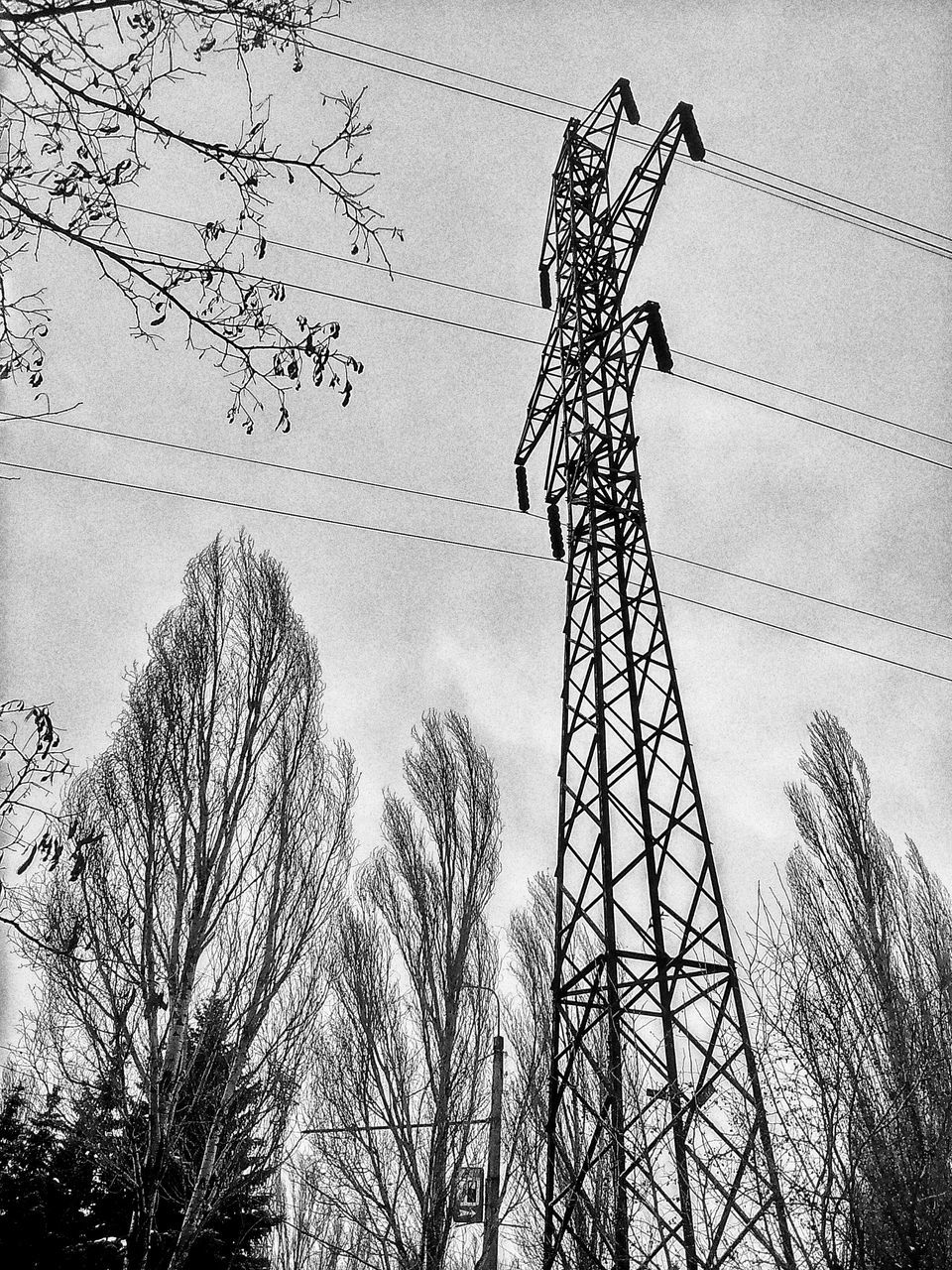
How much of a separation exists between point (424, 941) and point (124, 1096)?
5388 mm

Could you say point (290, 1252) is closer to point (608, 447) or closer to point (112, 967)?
point (112, 967)

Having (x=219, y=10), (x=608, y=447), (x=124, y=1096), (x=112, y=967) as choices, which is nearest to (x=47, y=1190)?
(x=124, y=1096)

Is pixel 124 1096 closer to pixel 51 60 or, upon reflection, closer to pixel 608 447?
pixel 608 447

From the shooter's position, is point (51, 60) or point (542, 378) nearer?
point (51, 60)

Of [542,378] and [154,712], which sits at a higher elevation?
[542,378]

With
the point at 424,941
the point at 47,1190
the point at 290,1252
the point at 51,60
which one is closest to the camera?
the point at 51,60

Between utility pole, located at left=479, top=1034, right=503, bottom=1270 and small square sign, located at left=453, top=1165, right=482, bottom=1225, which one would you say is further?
small square sign, located at left=453, top=1165, right=482, bottom=1225

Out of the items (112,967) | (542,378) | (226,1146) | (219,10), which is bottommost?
(226,1146)

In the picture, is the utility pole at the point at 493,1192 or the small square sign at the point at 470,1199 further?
the small square sign at the point at 470,1199

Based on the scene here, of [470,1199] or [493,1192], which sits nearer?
[493,1192]

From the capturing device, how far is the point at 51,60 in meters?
2.37

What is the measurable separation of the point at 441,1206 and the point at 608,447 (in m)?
9.83

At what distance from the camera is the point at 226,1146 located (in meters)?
9.42

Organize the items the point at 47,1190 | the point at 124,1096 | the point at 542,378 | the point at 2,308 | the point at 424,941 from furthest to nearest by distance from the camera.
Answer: the point at 424,941, the point at 47,1190, the point at 124,1096, the point at 542,378, the point at 2,308
